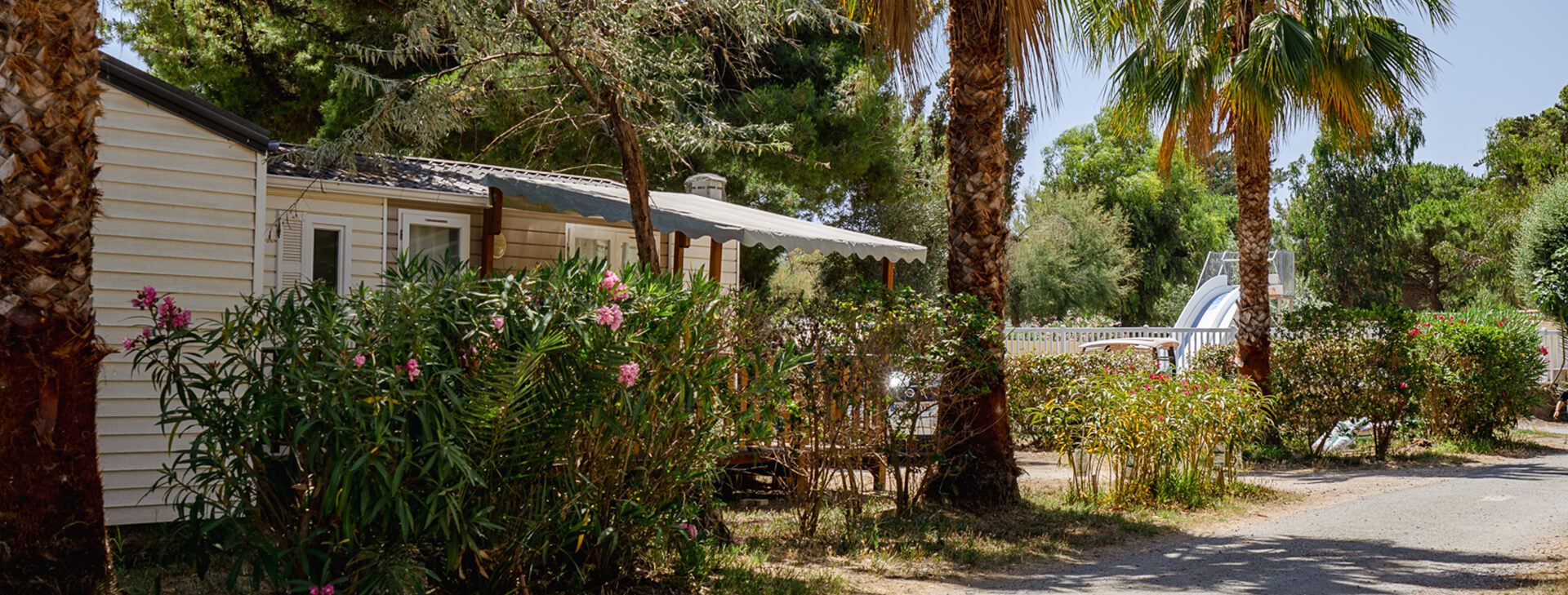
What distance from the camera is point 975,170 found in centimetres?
856

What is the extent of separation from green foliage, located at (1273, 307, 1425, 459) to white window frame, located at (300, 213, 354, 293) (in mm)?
9680

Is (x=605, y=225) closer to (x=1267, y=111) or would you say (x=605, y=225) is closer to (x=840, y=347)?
(x=840, y=347)

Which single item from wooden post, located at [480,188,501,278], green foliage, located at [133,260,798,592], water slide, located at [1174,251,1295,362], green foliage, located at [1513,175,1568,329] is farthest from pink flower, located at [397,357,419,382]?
water slide, located at [1174,251,1295,362]

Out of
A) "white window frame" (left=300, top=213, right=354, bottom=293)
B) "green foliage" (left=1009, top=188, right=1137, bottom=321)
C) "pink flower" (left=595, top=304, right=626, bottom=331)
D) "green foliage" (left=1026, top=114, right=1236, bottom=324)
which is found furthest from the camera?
"green foliage" (left=1026, top=114, right=1236, bottom=324)

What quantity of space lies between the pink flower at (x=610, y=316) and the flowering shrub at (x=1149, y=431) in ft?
16.8

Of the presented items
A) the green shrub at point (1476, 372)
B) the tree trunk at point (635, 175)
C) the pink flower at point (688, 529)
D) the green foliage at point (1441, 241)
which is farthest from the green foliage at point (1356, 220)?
the pink flower at point (688, 529)

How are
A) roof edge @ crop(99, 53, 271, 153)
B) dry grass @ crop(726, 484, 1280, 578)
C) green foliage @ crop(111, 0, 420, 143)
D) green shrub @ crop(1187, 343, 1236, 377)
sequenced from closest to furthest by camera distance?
dry grass @ crop(726, 484, 1280, 578), roof edge @ crop(99, 53, 271, 153), green shrub @ crop(1187, 343, 1236, 377), green foliage @ crop(111, 0, 420, 143)

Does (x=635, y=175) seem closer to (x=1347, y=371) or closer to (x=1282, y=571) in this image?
(x=1282, y=571)

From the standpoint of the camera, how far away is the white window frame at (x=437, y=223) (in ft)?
31.9

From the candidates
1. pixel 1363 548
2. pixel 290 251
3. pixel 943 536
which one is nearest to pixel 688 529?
pixel 943 536

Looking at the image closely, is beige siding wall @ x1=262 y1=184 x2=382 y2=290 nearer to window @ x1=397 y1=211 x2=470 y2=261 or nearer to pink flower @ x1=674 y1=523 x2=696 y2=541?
window @ x1=397 y1=211 x2=470 y2=261

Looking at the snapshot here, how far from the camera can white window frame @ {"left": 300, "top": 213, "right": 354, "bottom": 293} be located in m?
9.04

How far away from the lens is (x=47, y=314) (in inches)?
173

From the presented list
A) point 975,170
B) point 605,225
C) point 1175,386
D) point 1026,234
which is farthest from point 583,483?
point 1026,234
